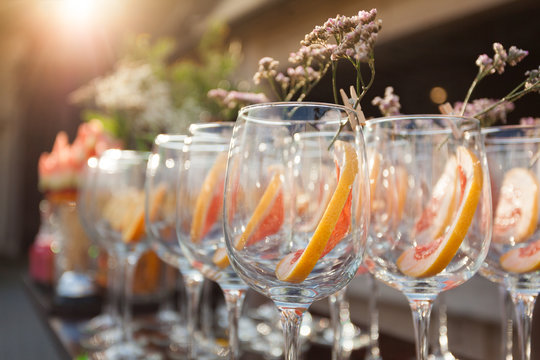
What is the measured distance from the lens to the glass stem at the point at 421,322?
42cm

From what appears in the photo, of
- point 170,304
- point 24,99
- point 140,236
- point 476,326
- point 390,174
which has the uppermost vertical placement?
point 24,99

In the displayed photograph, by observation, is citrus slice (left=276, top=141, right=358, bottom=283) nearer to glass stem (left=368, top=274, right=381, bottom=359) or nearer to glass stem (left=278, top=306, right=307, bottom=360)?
glass stem (left=278, top=306, right=307, bottom=360)

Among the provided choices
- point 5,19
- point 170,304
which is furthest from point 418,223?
point 5,19

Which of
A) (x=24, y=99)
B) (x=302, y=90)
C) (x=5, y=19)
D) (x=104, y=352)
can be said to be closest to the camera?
(x=302, y=90)

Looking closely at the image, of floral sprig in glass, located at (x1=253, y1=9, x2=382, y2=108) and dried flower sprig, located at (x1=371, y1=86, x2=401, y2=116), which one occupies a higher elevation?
floral sprig in glass, located at (x1=253, y1=9, x2=382, y2=108)

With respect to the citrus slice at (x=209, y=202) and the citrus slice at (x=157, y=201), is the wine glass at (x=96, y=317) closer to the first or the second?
the citrus slice at (x=157, y=201)

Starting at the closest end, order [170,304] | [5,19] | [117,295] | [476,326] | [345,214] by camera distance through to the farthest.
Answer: [345,214] → [117,295] → [170,304] → [476,326] → [5,19]

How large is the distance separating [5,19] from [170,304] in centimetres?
468

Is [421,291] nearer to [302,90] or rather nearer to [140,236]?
[302,90]

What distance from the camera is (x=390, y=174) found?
0.47 m

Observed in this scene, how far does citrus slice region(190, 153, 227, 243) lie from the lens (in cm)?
55

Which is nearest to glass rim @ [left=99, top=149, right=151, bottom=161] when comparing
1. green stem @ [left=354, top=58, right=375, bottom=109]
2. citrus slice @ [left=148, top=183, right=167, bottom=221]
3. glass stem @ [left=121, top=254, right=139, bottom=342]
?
glass stem @ [left=121, top=254, right=139, bottom=342]

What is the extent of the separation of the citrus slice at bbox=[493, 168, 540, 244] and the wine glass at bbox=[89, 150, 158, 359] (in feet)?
1.90

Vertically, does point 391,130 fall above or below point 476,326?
above
